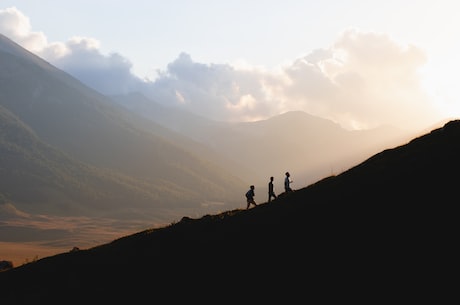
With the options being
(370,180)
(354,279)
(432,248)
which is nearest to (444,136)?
(370,180)

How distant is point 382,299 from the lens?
18.8 m

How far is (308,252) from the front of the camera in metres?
24.3

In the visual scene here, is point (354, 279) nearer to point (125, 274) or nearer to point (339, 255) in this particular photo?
point (339, 255)

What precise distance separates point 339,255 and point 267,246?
4968 millimetres

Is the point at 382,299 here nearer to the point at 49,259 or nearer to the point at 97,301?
the point at 97,301

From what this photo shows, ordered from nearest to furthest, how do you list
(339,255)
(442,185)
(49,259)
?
(339,255) < (442,185) < (49,259)

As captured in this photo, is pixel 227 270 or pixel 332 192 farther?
pixel 332 192

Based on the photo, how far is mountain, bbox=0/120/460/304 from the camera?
810 inches

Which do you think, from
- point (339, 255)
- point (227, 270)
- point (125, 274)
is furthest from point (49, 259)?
point (339, 255)

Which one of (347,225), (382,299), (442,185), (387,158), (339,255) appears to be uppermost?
(387,158)

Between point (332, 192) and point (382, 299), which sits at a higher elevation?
point (332, 192)

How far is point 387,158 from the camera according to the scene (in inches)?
1363

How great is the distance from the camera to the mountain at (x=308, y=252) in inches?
810

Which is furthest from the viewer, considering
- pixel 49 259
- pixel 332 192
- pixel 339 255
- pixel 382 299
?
pixel 49 259
